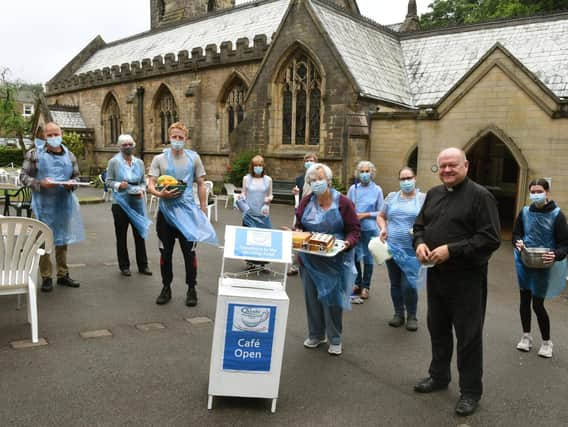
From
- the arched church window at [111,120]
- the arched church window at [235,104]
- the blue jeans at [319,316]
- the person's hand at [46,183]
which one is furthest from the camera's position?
the arched church window at [111,120]

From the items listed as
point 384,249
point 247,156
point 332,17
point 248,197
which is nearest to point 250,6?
point 332,17

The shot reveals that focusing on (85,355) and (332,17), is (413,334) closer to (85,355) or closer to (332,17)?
(85,355)

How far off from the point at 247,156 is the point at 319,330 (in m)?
15.4

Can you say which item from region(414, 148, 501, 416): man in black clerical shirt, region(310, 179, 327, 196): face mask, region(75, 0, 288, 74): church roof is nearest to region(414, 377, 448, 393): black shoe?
region(414, 148, 501, 416): man in black clerical shirt

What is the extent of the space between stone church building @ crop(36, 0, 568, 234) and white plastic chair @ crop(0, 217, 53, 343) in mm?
10507

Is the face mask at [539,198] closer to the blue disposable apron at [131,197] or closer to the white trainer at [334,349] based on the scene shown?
the white trainer at [334,349]

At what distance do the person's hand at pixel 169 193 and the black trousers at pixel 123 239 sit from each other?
1.64 metres

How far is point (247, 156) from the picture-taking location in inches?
768

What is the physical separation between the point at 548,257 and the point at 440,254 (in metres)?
1.85

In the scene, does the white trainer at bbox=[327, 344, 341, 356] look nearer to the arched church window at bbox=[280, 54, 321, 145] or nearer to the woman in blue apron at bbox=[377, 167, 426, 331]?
the woman in blue apron at bbox=[377, 167, 426, 331]

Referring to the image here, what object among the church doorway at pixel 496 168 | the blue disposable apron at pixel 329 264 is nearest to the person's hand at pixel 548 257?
the blue disposable apron at pixel 329 264

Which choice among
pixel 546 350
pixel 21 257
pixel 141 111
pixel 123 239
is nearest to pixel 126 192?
pixel 123 239

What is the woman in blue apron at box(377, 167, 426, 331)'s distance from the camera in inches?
206

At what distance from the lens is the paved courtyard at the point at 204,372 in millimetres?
3350
